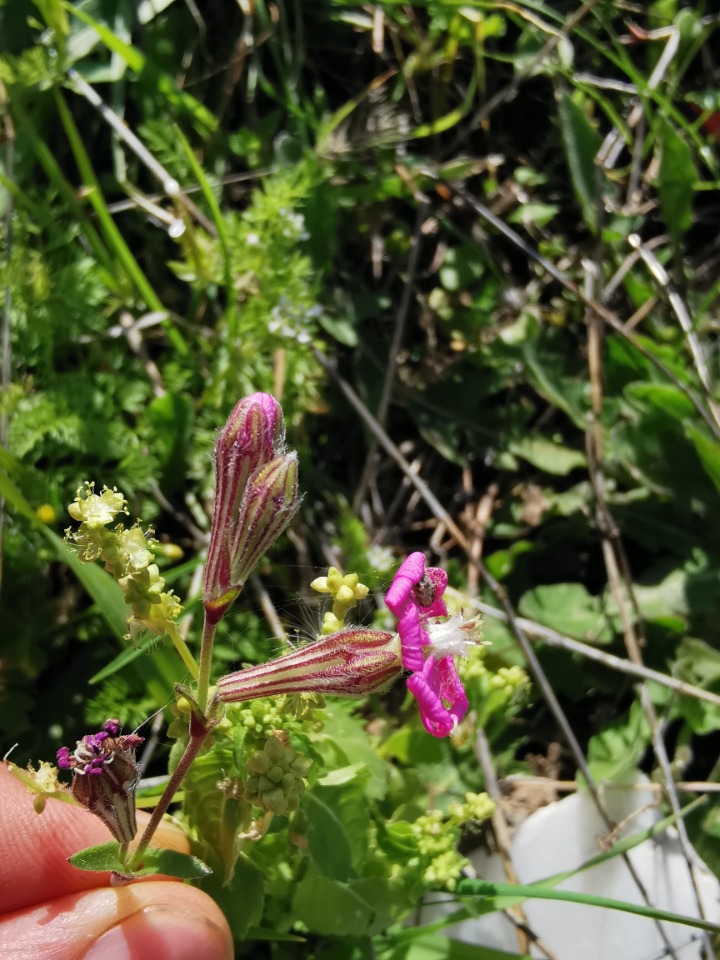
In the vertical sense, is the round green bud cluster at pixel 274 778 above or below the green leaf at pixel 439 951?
above

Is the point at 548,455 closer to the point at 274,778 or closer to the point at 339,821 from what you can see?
the point at 339,821

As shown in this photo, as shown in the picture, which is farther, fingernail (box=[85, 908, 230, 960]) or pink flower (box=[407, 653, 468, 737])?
fingernail (box=[85, 908, 230, 960])

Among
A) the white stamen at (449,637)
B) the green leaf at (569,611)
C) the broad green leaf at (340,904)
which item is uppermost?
the white stamen at (449,637)

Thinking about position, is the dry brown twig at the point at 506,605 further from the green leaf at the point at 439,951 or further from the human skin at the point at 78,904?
the human skin at the point at 78,904

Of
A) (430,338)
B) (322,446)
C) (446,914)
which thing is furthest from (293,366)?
(446,914)

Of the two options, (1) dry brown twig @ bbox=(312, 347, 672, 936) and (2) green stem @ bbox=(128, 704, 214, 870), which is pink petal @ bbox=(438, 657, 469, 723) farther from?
(1) dry brown twig @ bbox=(312, 347, 672, 936)

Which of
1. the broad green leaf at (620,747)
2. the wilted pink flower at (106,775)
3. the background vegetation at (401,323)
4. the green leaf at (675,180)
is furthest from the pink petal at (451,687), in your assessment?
the green leaf at (675,180)

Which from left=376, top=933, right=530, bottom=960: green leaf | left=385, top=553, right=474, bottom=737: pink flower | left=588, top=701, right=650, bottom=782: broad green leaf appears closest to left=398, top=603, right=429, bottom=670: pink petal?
left=385, top=553, right=474, bottom=737: pink flower

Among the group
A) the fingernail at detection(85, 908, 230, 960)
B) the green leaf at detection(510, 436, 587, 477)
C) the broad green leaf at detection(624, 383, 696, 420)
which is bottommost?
the green leaf at detection(510, 436, 587, 477)
